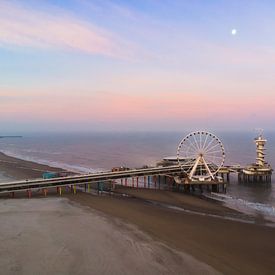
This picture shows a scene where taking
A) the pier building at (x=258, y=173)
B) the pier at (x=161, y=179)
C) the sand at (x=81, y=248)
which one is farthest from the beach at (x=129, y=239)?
the pier building at (x=258, y=173)

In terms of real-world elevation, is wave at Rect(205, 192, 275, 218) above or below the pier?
below

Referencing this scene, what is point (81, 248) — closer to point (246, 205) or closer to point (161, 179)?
point (246, 205)

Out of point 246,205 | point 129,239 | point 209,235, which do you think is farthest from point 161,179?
point 129,239

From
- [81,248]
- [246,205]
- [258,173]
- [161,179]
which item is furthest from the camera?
[161,179]

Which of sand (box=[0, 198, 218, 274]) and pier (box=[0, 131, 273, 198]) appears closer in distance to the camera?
sand (box=[0, 198, 218, 274])

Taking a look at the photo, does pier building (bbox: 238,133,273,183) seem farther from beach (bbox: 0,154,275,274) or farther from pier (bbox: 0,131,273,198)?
beach (bbox: 0,154,275,274)

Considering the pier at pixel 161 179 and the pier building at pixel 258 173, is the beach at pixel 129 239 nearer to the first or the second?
the pier at pixel 161 179

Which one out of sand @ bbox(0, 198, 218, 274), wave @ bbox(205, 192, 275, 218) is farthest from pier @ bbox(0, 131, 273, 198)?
sand @ bbox(0, 198, 218, 274)

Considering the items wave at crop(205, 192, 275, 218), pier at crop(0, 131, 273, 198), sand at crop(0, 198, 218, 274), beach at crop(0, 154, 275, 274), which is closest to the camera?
sand at crop(0, 198, 218, 274)
